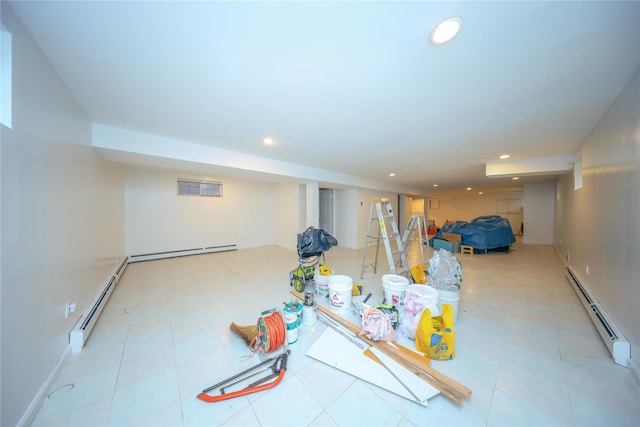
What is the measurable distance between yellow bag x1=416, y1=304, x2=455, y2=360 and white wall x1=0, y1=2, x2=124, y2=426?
104 inches

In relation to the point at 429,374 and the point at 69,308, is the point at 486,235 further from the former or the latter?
the point at 69,308

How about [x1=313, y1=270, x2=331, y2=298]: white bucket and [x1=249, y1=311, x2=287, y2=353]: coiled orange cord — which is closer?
[x1=249, y1=311, x2=287, y2=353]: coiled orange cord

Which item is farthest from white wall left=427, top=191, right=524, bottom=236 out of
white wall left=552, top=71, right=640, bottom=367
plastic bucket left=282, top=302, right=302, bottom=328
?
plastic bucket left=282, top=302, right=302, bottom=328

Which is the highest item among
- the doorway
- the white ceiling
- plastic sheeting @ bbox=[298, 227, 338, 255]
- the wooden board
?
the white ceiling

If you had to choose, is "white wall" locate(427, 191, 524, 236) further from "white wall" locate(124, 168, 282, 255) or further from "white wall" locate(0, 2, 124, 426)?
"white wall" locate(0, 2, 124, 426)

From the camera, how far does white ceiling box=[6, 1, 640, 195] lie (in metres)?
1.11

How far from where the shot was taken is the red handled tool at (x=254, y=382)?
1.35m

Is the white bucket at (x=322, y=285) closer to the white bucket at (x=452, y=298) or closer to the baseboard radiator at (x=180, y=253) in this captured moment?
the white bucket at (x=452, y=298)

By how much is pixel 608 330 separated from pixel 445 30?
9.66 feet

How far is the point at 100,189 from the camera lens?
289 centimetres

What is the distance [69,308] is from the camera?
179cm

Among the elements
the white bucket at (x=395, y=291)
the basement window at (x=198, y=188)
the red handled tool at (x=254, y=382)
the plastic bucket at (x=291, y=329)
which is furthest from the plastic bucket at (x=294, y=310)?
the basement window at (x=198, y=188)

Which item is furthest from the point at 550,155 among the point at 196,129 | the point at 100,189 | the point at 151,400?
the point at 100,189

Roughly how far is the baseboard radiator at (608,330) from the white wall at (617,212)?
44 millimetres
